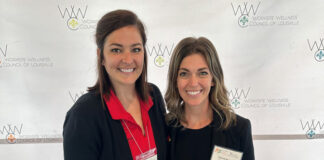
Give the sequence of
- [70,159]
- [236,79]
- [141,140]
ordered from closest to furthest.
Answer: [70,159]
[141,140]
[236,79]

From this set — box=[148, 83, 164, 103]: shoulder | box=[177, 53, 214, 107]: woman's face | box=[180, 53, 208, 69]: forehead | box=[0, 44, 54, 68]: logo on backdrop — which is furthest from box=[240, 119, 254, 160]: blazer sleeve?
box=[0, 44, 54, 68]: logo on backdrop

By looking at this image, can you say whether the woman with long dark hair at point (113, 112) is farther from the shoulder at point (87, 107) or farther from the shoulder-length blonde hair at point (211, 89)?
the shoulder-length blonde hair at point (211, 89)

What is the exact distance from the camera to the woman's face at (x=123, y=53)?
109 centimetres

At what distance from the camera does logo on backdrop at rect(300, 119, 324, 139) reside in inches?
83.9

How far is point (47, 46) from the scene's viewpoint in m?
1.99

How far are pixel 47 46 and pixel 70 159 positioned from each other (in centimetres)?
135

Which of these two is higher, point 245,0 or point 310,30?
point 245,0

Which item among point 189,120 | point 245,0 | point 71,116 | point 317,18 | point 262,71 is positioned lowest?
point 189,120

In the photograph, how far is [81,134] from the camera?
101 centimetres

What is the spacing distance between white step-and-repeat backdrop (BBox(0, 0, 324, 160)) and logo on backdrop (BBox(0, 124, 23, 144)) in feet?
0.03

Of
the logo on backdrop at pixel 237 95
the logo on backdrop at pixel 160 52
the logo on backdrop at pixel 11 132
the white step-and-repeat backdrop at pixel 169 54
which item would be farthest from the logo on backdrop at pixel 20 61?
the logo on backdrop at pixel 237 95

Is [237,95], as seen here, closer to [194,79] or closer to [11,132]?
[194,79]

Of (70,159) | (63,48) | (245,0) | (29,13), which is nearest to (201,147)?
(70,159)

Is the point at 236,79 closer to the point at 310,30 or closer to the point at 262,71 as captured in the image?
the point at 262,71
